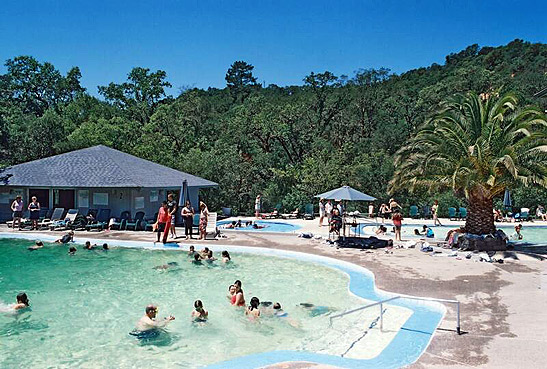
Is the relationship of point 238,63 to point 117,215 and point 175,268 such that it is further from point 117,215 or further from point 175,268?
point 175,268

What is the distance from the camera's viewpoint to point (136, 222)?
23.9 metres

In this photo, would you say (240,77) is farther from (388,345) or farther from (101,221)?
(388,345)

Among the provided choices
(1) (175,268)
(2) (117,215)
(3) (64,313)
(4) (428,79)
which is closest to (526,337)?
(3) (64,313)

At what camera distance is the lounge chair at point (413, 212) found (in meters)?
31.2

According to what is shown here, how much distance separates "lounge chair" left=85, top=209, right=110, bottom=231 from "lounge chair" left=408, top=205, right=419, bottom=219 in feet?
61.3

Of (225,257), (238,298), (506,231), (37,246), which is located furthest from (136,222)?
(506,231)

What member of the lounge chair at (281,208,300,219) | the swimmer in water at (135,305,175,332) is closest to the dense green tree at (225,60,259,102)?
the lounge chair at (281,208,300,219)

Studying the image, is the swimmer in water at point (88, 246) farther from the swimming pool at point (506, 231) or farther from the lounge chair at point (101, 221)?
the swimming pool at point (506, 231)

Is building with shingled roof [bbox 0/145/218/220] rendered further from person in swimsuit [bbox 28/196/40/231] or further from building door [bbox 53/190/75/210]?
person in swimsuit [bbox 28/196/40/231]

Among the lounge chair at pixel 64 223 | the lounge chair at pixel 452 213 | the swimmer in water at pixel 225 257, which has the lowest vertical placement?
the swimmer in water at pixel 225 257

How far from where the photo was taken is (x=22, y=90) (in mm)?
66875

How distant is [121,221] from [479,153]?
16.7m

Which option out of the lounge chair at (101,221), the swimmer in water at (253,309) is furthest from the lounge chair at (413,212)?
the swimmer in water at (253,309)

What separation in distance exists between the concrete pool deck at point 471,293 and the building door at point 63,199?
6.00 m
